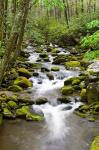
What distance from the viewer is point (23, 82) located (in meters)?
Answer: 14.4

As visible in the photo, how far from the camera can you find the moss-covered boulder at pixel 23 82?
14237mm

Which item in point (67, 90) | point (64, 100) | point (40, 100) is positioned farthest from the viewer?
point (67, 90)

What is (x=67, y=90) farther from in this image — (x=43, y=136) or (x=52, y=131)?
(x=43, y=136)

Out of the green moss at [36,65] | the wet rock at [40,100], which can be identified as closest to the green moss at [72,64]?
the green moss at [36,65]

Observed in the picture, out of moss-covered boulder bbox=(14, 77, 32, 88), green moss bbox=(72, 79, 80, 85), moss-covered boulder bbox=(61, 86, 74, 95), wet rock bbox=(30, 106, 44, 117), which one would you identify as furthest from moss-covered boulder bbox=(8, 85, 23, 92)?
green moss bbox=(72, 79, 80, 85)

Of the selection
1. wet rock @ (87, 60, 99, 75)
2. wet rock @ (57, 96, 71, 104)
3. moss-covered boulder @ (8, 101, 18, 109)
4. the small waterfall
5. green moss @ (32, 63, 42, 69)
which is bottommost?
the small waterfall

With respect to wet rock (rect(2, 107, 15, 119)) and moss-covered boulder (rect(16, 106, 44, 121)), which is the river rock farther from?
wet rock (rect(2, 107, 15, 119))

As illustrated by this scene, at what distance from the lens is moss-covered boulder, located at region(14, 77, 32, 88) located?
1424 centimetres

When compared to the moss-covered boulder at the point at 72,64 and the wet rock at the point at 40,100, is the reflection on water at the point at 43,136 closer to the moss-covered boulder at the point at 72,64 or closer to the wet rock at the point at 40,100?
the wet rock at the point at 40,100

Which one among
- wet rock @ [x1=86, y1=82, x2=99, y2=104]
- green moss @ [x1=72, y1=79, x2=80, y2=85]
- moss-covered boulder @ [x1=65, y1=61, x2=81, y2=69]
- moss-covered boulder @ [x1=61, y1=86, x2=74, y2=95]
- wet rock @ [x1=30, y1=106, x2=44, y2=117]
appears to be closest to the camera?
wet rock @ [x1=30, y1=106, x2=44, y2=117]

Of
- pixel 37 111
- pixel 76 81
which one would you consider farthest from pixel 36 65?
pixel 37 111

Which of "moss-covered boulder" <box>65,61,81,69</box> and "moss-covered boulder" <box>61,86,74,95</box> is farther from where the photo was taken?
"moss-covered boulder" <box>65,61,81,69</box>

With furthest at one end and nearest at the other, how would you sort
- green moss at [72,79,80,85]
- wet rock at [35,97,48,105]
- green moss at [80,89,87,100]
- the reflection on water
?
green moss at [72,79,80,85]
green moss at [80,89,87,100]
wet rock at [35,97,48,105]
the reflection on water

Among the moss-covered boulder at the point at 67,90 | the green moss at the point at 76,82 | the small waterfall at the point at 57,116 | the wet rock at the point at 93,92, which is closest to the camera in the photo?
the small waterfall at the point at 57,116
